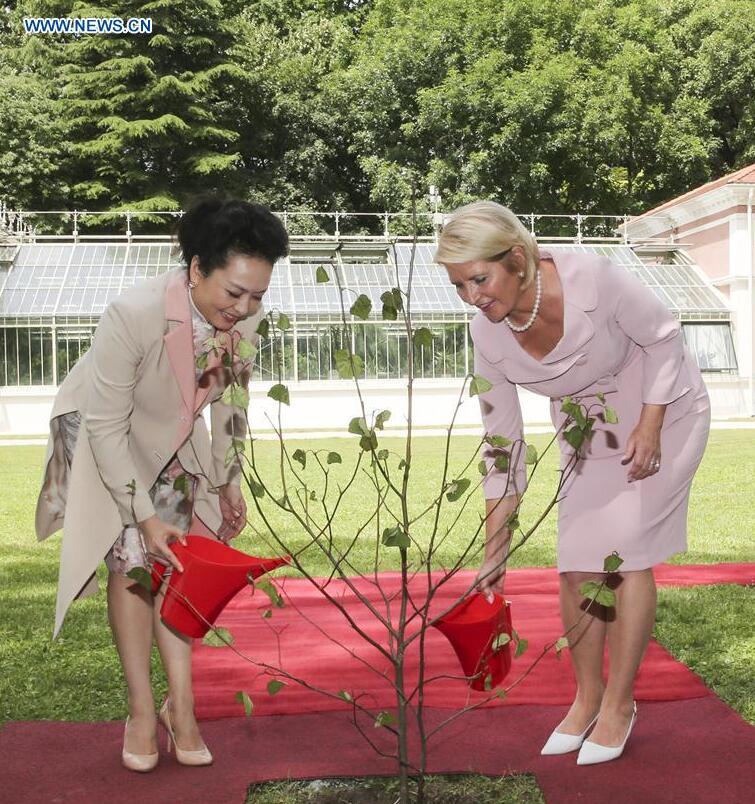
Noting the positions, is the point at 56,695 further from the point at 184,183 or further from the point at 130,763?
the point at 184,183

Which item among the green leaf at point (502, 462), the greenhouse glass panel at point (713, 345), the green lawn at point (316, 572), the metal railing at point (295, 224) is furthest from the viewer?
the metal railing at point (295, 224)

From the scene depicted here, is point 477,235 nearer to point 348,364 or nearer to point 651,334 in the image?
point 348,364

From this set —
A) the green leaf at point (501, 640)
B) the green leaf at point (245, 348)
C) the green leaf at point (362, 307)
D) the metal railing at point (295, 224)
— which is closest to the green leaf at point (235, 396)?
the green leaf at point (245, 348)

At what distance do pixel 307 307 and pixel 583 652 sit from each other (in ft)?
64.2

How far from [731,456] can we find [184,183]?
21900 mm

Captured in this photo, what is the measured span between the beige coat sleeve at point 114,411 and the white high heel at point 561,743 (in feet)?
4.26

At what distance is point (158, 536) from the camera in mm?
3033

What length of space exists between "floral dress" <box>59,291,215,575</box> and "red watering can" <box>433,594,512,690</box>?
86 cm

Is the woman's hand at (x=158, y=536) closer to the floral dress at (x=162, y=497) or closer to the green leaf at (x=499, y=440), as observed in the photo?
the floral dress at (x=162, y=497)

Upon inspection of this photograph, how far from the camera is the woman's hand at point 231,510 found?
348cm

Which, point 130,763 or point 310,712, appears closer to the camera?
point 130,763

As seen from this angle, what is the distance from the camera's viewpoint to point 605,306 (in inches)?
123

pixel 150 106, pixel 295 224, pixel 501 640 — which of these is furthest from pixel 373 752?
pixel 150 106

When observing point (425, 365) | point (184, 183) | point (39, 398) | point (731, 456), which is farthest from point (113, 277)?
point (731, 456)
